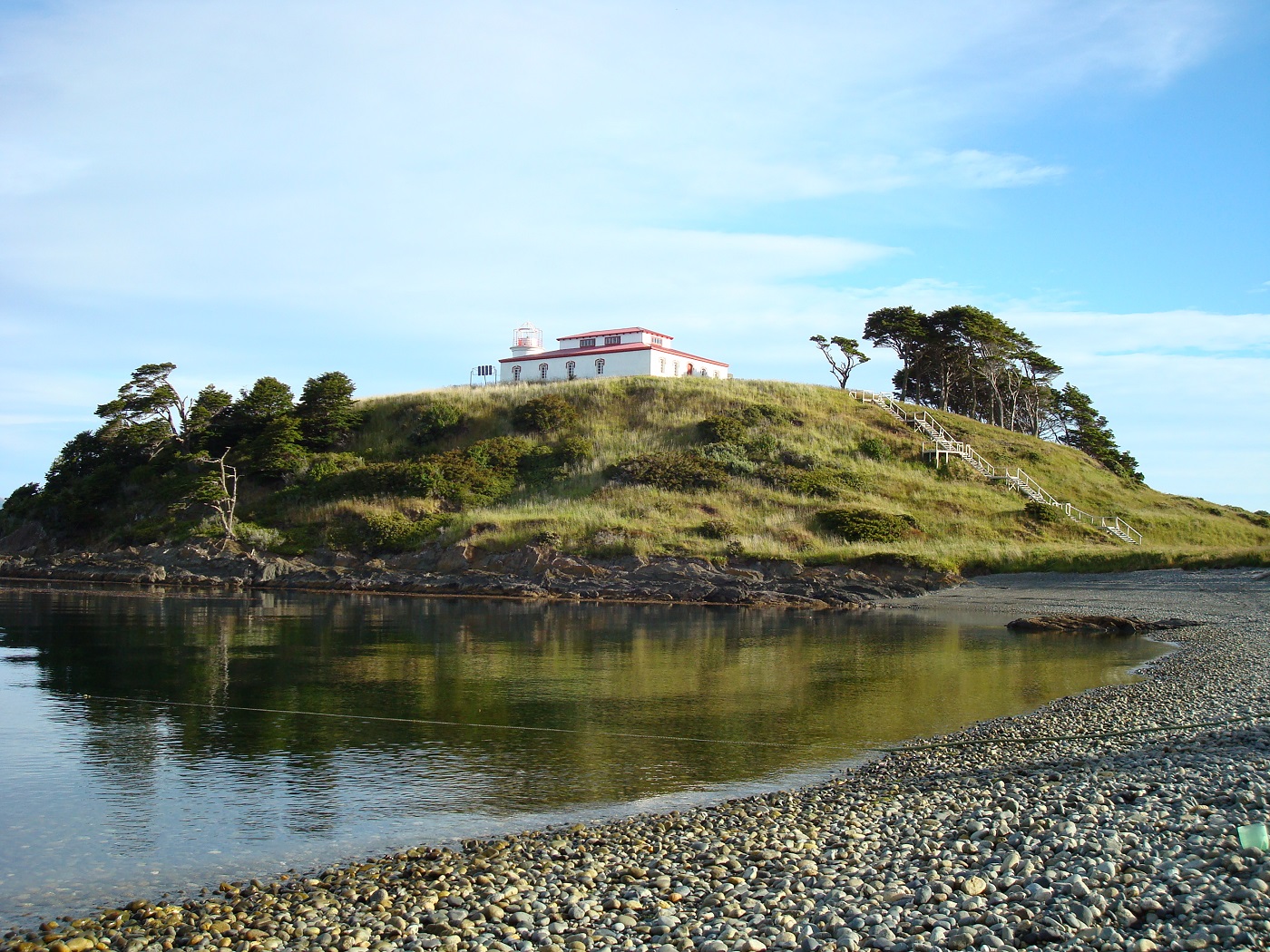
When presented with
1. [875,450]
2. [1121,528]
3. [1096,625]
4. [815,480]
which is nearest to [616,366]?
[875,450]

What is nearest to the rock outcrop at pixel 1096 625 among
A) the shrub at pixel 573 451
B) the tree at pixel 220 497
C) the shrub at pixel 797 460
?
the shrub at pixel 797 460

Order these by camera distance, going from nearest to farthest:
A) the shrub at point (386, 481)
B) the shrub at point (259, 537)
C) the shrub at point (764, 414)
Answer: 1. the shrub at point (259, 537)
2. the shrub at point (386, 481)
3. the shrub at point (764, 414)

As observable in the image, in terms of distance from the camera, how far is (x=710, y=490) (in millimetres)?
53531

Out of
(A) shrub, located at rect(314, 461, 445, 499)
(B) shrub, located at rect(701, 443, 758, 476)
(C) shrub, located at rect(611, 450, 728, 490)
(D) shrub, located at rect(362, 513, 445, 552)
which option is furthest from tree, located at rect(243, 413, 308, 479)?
(B) shrub, located at rect(701, 443, 758, 476)

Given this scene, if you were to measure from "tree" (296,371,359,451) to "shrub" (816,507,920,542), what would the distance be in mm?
31702

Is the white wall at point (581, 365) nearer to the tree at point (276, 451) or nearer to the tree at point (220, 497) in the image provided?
the tree at point (276, 451)

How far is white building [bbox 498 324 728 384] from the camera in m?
72.9

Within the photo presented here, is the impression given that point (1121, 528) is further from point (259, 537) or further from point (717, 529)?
point (259, 537)

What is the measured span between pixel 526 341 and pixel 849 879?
76.2 metres

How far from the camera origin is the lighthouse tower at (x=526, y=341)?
267 ft

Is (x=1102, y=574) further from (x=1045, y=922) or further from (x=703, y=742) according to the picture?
(x=1045, y=922)

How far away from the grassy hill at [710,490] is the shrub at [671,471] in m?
0.11

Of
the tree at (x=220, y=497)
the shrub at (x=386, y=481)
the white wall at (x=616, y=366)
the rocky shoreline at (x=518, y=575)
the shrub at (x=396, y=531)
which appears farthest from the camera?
the white wall at (x=616, y=366)

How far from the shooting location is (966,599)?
129 ft
